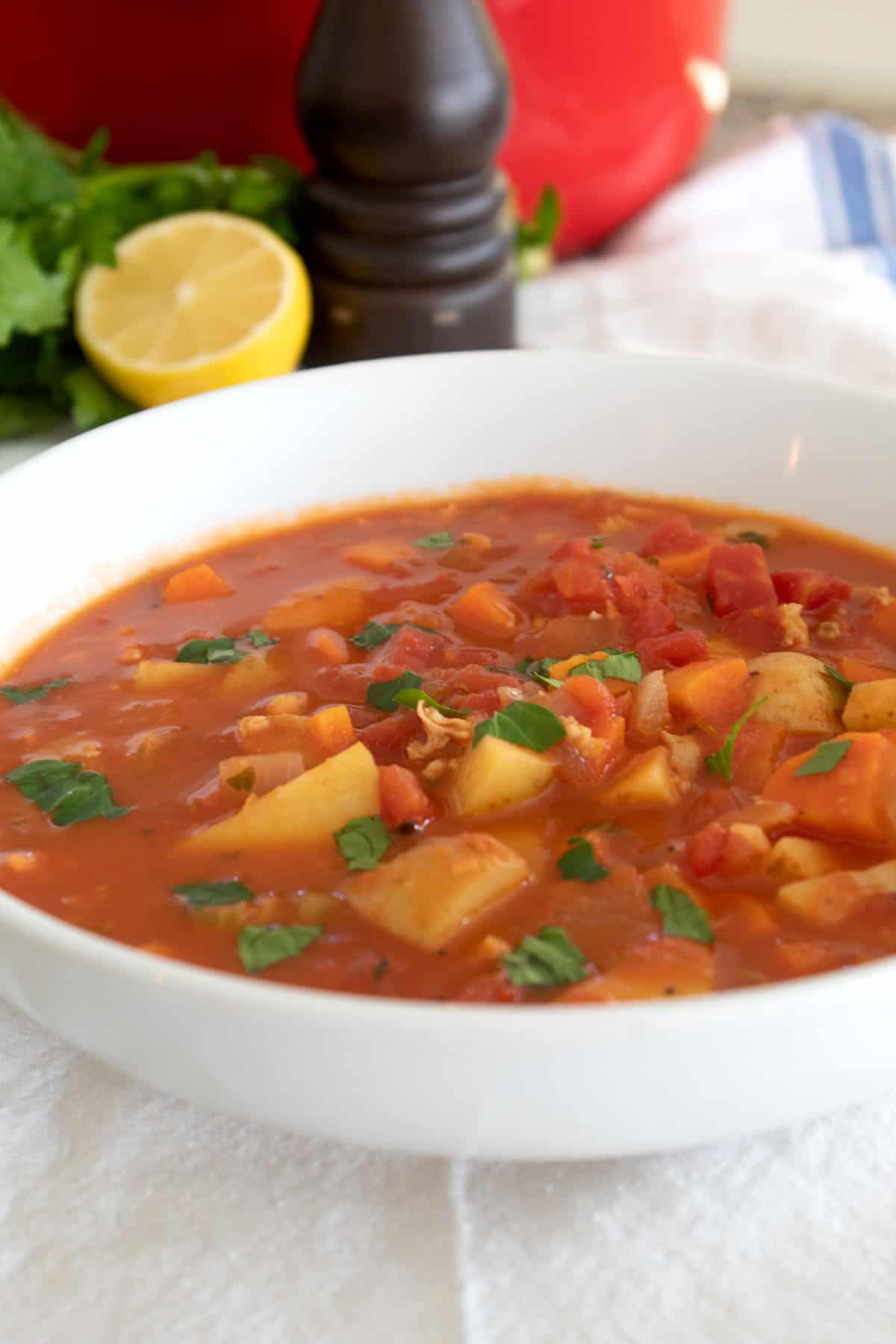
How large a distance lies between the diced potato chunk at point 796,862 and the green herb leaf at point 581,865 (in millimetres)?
284

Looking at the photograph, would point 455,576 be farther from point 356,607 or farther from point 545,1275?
point 545,1275

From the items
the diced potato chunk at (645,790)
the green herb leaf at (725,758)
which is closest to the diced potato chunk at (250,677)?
the diced potato chunk at (645,790)

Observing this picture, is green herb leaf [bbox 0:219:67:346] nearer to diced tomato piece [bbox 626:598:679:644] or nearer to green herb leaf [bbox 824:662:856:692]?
diced tomato piece [bbox 626:598:679:644]

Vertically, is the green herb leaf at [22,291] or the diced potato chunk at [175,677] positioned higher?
the green herb leaf at [22,291]

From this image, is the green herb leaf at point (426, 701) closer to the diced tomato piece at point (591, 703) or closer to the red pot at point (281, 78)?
the diced tomato piece at point (591, 703)

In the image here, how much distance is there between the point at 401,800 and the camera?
8.86 feet

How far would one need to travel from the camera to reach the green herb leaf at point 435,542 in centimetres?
377

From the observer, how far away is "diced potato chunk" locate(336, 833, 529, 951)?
95.2 inches

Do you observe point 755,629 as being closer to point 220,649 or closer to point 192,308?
point 220,649

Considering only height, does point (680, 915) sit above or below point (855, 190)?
above

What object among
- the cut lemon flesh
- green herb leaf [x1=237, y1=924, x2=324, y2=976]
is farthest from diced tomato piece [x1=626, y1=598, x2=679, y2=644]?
the cut lemon flesh

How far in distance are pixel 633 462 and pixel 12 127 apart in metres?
2.11

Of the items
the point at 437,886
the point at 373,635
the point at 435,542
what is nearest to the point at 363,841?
the point at 437,886

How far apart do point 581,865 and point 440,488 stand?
1.72 m
